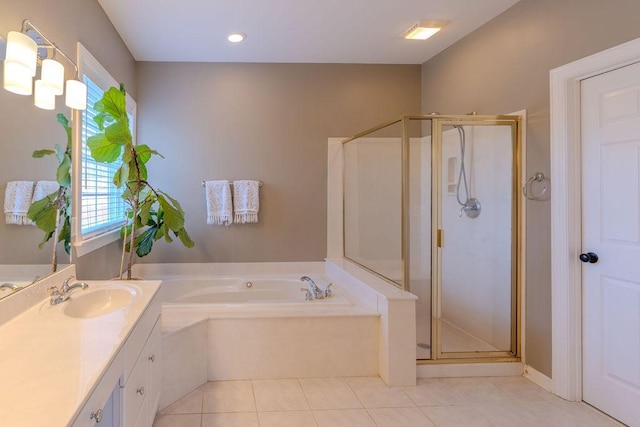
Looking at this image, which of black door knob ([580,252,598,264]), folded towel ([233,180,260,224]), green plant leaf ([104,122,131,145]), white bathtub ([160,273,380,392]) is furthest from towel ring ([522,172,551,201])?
green plant leaf ([104,122,131,145])

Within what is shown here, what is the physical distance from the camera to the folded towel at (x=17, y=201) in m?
1.54

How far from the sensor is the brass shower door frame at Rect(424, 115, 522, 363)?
2758mm

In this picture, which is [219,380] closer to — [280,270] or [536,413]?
[280,270]

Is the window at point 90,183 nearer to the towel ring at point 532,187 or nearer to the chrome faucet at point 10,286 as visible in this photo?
the chrome faucet at point 10,286

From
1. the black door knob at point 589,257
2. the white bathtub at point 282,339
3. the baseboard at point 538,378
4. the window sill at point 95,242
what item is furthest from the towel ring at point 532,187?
the window sill at point 95,242

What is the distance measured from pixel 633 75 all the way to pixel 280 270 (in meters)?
3.04

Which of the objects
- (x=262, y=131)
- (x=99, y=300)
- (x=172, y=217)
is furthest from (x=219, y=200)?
(x=99, y=300)

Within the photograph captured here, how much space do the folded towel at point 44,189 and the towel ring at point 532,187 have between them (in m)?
2.79

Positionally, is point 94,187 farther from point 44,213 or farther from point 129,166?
point 44,213

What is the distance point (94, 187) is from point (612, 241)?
327 cm

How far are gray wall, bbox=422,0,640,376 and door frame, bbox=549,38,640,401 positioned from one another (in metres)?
0.09

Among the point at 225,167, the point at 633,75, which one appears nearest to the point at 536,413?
the point at 633,75

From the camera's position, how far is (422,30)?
124 inches

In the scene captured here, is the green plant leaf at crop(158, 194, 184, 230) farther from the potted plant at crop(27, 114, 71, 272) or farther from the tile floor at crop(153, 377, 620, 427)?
the tile floor at crop(153, 377, 620, 427)
